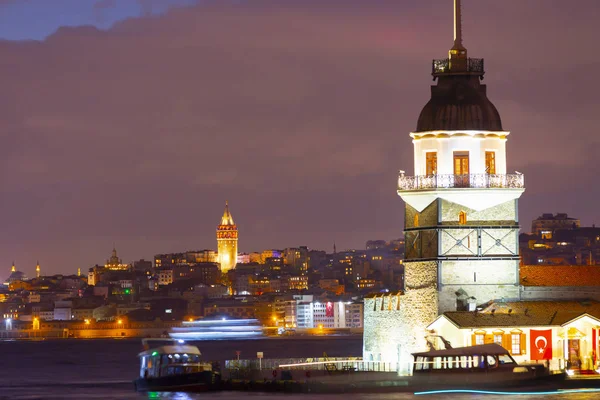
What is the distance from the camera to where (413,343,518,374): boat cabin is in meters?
54.6

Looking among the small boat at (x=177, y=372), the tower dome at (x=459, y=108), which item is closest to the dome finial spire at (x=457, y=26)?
the tower dome at (x=459, y=108)

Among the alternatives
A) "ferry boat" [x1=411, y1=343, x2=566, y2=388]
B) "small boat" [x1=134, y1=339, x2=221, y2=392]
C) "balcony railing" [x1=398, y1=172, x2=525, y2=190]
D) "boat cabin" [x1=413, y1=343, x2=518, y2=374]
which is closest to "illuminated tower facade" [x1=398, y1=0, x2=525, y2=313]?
"balcony railing" [x1=398, y1=172, x2=525, y2=190]

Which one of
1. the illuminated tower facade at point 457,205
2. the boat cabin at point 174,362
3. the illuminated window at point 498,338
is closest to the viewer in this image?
the illuminated window at point 498,338

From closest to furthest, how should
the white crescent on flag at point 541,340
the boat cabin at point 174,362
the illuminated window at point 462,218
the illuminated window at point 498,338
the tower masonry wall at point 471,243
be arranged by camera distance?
the illuminated window at point 498,338 → the white crescent on flag at point 541,340 → the tower masonry wall at point 471,243 → the illuminated window at point 462,218 → the boat cabin at point 174,362

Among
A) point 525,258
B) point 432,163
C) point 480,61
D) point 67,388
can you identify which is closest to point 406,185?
point 432,163

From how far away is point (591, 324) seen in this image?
57.4 metres

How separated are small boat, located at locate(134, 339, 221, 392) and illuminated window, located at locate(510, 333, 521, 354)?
1312 centimetres

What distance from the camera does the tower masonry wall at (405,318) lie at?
197 ft

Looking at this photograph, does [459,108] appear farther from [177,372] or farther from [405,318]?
[177,372]

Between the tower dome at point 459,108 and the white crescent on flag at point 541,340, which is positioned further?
the tower dome at point 459,108

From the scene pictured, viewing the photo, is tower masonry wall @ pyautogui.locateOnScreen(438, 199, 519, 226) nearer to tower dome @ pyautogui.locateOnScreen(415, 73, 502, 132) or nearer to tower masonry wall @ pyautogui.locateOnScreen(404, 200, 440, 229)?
tower masonry wall @ pyautogui.locateOnScreen(404, 200, 440, 229)

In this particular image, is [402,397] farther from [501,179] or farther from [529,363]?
[501,179]

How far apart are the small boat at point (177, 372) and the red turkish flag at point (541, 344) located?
45.4ft

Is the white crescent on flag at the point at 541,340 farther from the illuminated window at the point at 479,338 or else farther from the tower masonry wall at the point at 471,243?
the tower masonry wall at the point at 471,243
